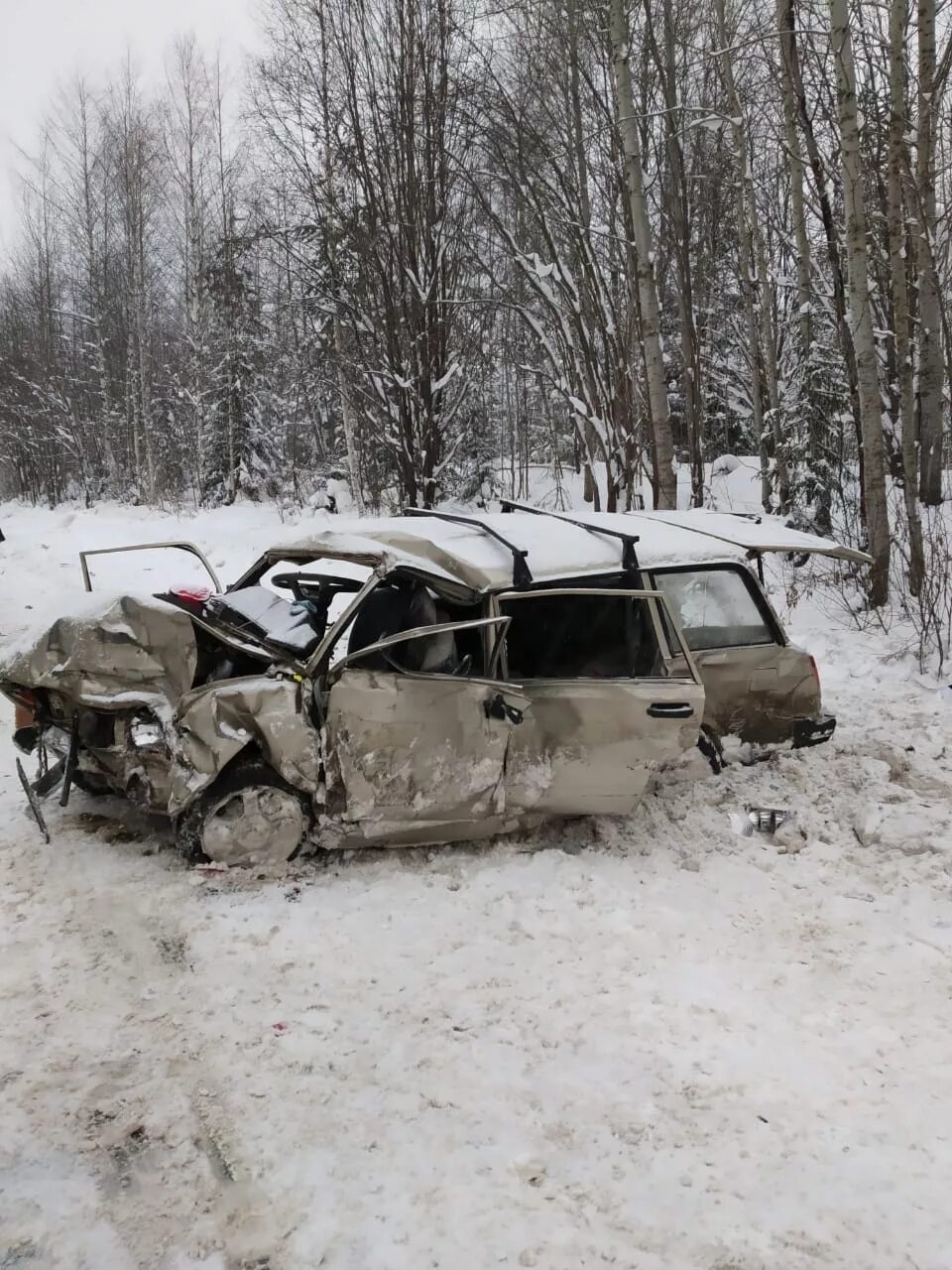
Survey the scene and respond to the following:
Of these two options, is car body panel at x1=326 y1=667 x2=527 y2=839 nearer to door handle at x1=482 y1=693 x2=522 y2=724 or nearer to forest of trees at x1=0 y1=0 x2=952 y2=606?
door handle at x1=482 y1=693 x2=522 y2=724

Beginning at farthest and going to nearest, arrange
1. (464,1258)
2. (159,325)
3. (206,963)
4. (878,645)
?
(159,325)
(878,645)
(206,963)
(464,1258)

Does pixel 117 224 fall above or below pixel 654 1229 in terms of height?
above

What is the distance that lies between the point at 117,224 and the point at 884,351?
25.6 m

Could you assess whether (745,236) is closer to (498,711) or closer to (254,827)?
(498,711)

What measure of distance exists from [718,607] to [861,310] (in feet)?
15.3

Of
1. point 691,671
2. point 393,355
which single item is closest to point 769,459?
point 393,355

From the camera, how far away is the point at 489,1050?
9.85ft

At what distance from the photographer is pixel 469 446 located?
2039 centimetres

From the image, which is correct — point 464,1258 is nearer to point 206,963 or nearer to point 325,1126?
point 325,1126

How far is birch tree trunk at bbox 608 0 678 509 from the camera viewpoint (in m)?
8.81

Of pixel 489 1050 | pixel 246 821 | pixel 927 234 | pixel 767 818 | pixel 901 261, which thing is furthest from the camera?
pixel 901 261

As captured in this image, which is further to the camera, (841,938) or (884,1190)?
(841,938)

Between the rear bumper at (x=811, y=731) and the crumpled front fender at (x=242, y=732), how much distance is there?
325cm

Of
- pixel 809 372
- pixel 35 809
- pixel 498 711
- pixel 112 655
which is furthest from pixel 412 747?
pixel 809 372
